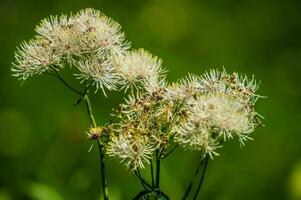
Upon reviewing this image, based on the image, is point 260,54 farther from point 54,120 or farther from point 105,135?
point 105,135

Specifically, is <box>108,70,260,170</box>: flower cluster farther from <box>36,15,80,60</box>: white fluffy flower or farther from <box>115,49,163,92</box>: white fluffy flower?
<box>36,15,80,60</box>: white fluffy flower

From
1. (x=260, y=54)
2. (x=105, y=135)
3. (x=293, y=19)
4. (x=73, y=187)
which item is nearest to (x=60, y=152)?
(x=73, y=187)

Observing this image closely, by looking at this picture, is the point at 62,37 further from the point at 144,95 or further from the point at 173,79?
the point at 173,79

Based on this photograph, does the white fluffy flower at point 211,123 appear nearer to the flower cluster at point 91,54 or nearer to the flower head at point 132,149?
the flower head at point 132,149

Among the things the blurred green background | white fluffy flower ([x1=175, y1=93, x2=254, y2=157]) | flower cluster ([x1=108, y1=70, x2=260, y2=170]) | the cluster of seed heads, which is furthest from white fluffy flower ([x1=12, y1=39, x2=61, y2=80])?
the blurred green background

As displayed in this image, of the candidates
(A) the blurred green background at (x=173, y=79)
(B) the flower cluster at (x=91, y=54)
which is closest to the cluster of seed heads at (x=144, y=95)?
(B) the flower cluster at (x=91, y=54)

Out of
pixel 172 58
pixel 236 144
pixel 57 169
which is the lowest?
pixel 57 169

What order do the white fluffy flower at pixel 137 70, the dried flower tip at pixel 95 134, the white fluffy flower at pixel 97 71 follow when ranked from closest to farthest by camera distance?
the dried flower tip at pixel 95 134 < the white fluffy flower at pixel 97 71 < the white fluffy flower at pixel 137 70

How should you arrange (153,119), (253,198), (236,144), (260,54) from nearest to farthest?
(153,119), (253,198), (236,144), (260,54)
